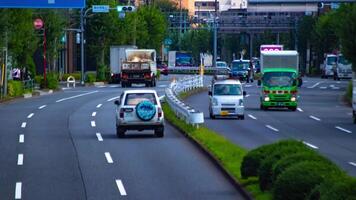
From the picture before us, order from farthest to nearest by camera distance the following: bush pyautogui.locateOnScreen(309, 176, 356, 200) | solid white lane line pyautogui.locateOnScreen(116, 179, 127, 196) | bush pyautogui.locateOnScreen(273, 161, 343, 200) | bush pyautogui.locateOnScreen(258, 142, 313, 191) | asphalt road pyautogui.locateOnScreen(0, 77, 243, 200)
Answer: asphalt road pyautogui.locateOnScreen(0, 77, 243, 200), solid white lane line pyautogui.locateOnScreen(116, 179, 127, 196), bush pyautogui.locateOnScreen(258, 142, 313, 191), bush pyautogui.locateOnScreen(273, 161, 343, 200), bush pyautogui.locateOnScreen(309, 176, 356, 200)

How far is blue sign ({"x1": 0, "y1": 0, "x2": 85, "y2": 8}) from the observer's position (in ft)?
141

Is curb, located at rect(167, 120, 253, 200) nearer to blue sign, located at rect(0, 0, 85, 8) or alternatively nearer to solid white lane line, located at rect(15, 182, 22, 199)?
solid white lane line, located at rect(15, 182, 22, 199)

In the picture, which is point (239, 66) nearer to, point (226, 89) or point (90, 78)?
point (90, 78)

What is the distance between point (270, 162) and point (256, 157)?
203 cm

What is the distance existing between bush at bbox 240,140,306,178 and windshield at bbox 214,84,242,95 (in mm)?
25724

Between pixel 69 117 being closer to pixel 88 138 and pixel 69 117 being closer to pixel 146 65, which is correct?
pixel 88 138

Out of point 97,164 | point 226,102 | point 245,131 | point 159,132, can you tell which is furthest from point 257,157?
point 226,102

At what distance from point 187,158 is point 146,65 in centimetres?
5352

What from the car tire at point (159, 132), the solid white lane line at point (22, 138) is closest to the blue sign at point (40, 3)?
the solid white lane line at point (22, 138)

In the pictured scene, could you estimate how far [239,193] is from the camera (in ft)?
66.2

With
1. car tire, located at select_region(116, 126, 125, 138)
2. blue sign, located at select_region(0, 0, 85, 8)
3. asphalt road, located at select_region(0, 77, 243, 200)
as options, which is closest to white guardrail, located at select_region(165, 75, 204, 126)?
asphalt road, located at select_region(0, 77, 243, 200)

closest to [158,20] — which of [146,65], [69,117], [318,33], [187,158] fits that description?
[318,33]

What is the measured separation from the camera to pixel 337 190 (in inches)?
499

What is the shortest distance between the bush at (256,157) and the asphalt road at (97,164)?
20.1 inches
